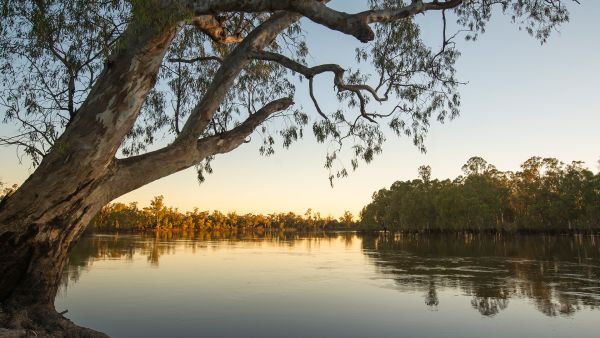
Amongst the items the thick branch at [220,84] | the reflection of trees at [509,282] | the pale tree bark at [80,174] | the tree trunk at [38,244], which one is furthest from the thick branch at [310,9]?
the reflection of trees at [509,282]

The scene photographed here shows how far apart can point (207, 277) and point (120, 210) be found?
276ft

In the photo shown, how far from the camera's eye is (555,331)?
23.2 feet

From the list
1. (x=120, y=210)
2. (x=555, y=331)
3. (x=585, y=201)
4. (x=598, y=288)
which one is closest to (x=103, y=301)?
(x=555, y=331)

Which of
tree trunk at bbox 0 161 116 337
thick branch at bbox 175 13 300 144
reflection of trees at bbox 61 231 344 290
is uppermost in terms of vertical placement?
thick branch at bbox 175 13 300 144

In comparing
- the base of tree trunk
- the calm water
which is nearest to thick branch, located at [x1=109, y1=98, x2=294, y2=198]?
the base of tree trunk

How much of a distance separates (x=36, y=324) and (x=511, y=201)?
192 ft

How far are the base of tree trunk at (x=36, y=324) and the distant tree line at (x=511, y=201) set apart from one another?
50448 mm

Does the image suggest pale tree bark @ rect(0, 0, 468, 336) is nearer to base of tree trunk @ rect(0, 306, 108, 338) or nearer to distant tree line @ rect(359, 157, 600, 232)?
base of tree trunk @ rect(0, 306, 108, 338)

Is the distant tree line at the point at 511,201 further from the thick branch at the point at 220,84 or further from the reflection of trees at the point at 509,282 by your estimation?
the thick branch at the point at 220,84

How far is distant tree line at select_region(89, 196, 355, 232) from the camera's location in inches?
3553

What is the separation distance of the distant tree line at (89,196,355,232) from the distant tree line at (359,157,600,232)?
4348 centimetres

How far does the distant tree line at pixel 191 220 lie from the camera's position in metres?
90.2

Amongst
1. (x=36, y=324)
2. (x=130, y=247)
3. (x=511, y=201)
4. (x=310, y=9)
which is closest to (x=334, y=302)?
(x=36, y=324)

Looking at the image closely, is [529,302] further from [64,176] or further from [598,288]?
[64,176]
